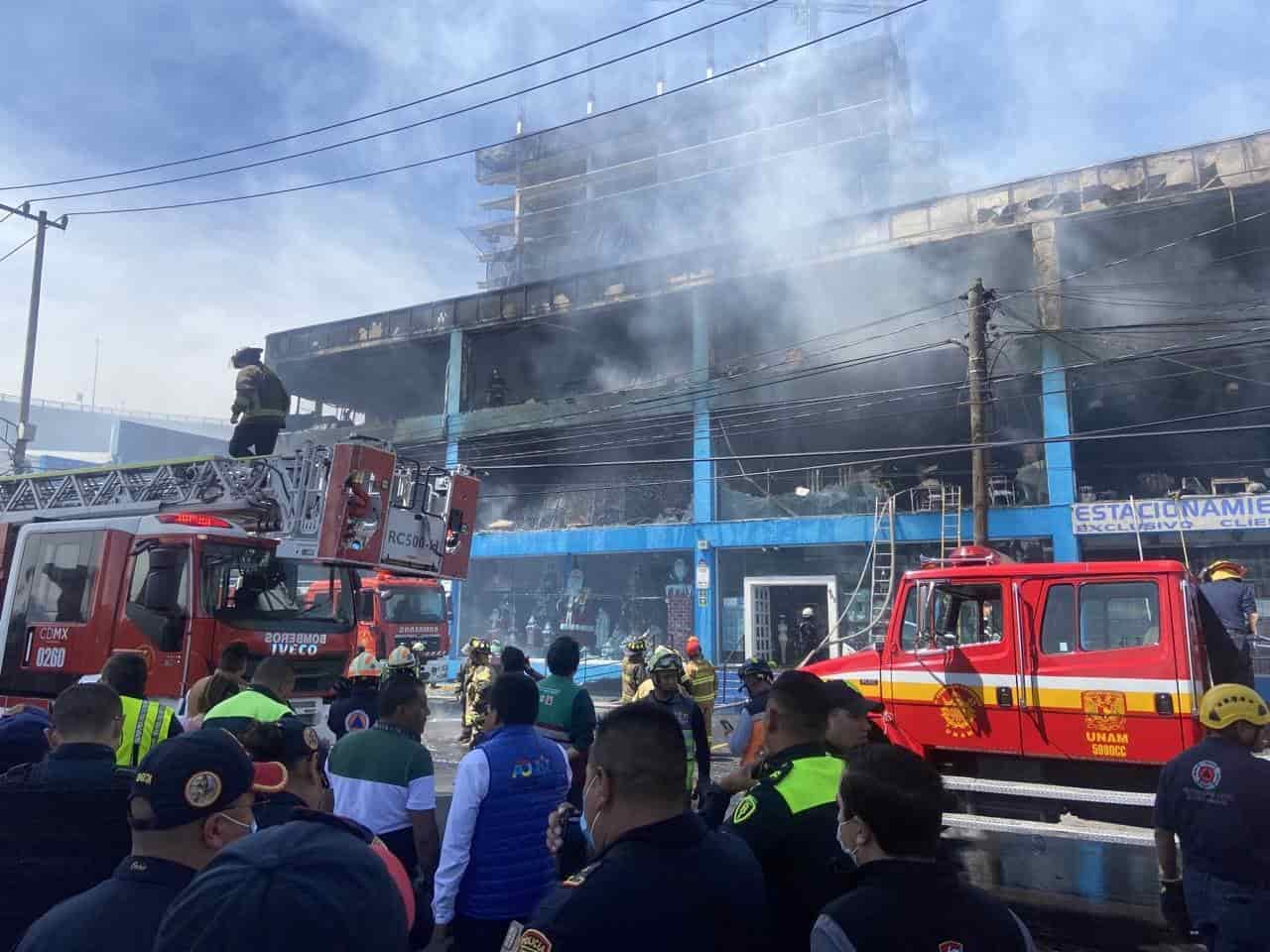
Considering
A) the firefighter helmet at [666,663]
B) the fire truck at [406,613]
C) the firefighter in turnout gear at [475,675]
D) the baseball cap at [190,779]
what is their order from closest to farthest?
1. the baseball cap at [190,779]
2. the firefighter helmet at [666,663]
3. the firefighter in turnout gear at [475,675]
4. the fire truck at [406,613]

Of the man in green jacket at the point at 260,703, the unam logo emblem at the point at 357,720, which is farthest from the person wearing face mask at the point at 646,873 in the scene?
the unam logo emblem at the point at 357,720

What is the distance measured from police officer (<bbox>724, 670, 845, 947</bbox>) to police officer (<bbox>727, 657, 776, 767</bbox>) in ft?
7.89

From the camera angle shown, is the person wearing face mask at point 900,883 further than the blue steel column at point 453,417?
No

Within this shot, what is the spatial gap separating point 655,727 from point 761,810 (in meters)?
0.64

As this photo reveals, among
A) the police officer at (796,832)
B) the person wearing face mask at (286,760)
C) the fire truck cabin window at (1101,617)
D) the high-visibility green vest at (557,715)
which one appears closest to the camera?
the police officer at (796,832)

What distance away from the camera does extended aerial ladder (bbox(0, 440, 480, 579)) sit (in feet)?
27.5

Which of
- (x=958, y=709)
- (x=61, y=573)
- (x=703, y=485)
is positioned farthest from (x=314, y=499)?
(x=703, y=485)

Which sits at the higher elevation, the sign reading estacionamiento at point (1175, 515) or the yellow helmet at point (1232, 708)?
the sign reading estacionamiento at point (1175, 515)

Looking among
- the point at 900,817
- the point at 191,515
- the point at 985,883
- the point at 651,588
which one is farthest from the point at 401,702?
the point at 651,588

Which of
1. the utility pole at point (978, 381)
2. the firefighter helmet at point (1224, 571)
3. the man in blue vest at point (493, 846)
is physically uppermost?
the utility pole at point (978, 381)

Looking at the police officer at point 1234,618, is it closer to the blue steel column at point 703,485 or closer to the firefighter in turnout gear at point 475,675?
the firefighter in turnout gear at point 475,675

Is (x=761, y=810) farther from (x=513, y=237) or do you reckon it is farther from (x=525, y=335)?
(x=513, y=237)

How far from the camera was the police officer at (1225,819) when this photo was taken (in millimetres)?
3051

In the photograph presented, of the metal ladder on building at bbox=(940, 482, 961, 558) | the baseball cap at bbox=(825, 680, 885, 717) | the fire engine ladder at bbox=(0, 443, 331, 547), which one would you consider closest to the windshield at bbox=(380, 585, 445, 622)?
the fire engine ladder at bbox=(0, 443, 331, 547)
